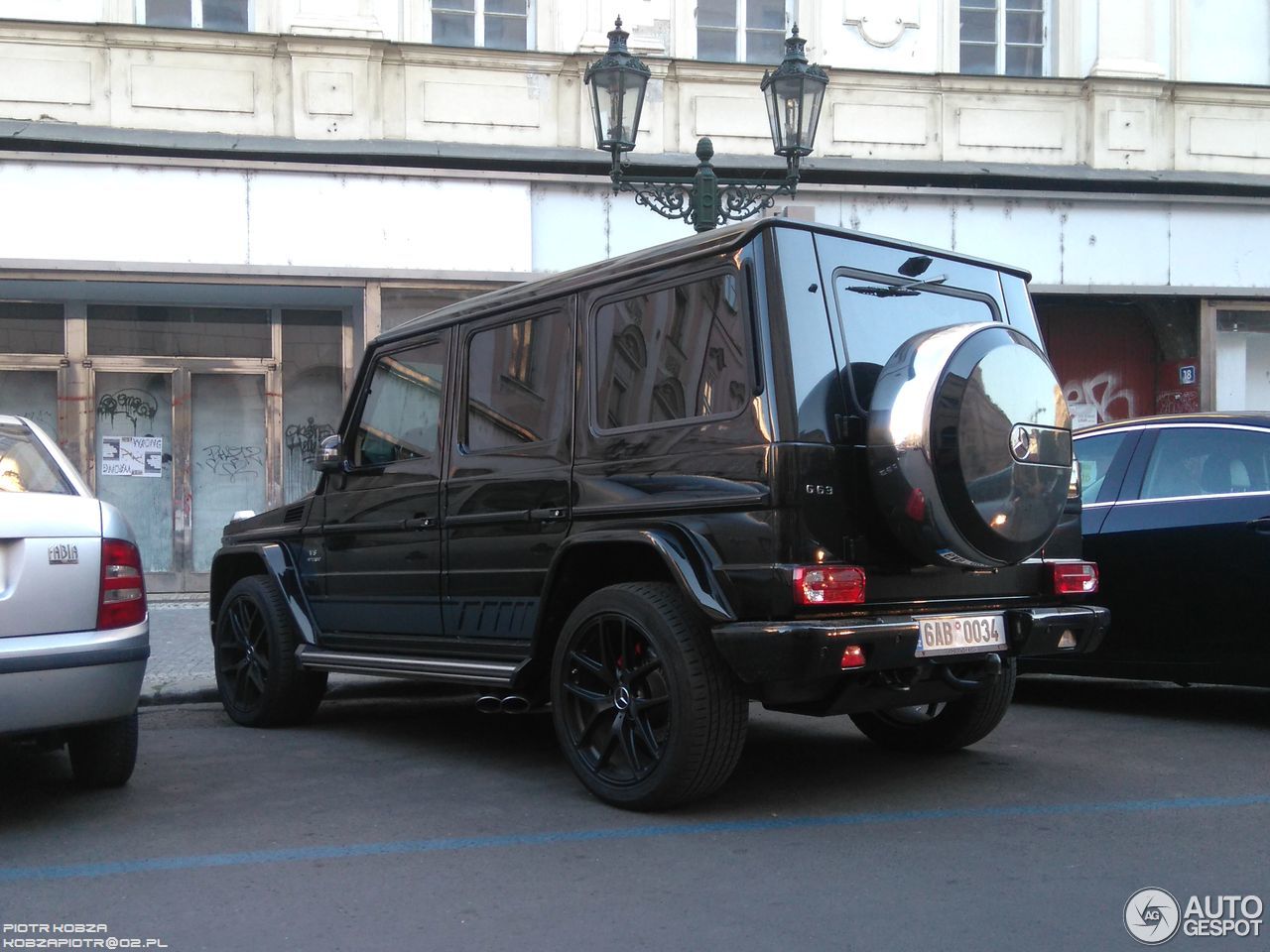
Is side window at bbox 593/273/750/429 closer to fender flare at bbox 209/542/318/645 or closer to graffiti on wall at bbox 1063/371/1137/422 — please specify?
fender flare at bbox 209/542/318/645

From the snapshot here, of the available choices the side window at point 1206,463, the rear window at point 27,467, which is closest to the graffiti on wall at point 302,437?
the rear window at point 27,467

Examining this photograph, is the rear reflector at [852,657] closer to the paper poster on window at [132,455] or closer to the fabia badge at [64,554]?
the fabia badge at [64,554]

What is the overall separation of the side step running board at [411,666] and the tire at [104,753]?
1.09 m

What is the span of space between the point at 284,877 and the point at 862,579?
2017 mm

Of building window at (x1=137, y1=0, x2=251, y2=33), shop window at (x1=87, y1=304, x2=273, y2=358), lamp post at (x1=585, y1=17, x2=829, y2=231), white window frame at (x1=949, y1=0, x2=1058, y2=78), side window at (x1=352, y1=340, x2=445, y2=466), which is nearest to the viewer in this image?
side window at (x1=352, y1=340, x2=445, y2=466)

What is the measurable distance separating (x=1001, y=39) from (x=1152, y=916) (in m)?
12.5

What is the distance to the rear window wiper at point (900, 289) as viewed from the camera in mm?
4789

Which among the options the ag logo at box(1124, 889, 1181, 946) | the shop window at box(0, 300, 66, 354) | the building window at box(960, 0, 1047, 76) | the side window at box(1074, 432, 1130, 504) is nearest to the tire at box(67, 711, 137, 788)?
the ag logo at box(1124, 889, 1181, 946)

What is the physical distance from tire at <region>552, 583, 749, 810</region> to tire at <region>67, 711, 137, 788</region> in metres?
1.65

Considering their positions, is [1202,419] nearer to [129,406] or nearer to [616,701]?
[616,701]

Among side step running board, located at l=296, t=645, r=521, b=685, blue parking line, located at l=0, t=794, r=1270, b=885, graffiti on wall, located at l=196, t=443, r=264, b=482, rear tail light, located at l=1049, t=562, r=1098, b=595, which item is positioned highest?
graffiti on wall, located at l=196, t=443, r=264, b=482

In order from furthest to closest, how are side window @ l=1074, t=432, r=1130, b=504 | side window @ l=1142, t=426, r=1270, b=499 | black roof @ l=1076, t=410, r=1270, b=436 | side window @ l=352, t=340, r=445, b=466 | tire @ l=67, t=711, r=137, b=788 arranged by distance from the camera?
side window @ l=1074, t=432, r=1130, b=504 → black roof @ l=1076, t=410, r=1270, b=436 → side window @ l=1142, t=426, r=1270, b=499 → side window @ l=352, t=340, r=445, b=466 → tire @ l=67, t=711, r=137, b=788

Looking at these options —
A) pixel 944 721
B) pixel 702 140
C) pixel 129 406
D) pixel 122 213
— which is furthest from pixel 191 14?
pixel 944 721

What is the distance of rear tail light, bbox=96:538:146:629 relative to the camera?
15.2 feet
